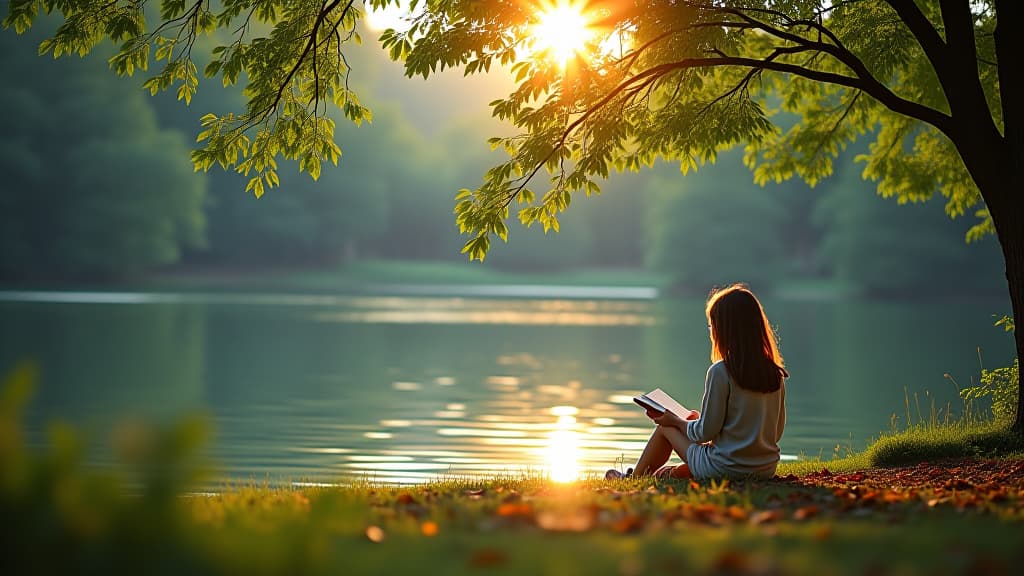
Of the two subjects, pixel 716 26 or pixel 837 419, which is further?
pixel 837 419

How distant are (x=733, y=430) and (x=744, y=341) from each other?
612 mm

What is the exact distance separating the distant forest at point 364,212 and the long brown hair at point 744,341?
55.2 m

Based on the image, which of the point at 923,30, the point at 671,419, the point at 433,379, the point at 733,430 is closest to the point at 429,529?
the point at 733,430

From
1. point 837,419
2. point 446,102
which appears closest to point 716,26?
point 837,419

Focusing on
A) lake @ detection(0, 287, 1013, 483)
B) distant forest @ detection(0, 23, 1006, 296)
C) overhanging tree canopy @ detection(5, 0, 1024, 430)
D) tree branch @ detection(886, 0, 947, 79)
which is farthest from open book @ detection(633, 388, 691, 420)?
distant forest @ detection(0, 23, 1006, 296)

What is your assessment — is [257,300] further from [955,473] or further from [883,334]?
[955,473]

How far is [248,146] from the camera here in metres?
9.84

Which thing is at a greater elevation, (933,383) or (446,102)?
(446,102)

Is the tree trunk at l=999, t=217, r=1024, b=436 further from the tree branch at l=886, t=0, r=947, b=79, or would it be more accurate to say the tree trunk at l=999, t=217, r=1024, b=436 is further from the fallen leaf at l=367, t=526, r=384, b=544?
Answer: the fallen leaf at l=367, t=526, r=384, b=544

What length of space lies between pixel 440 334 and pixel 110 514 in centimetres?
2981

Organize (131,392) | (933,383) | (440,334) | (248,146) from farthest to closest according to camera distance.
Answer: (440,334), (933,383), (131,392), (248,146)

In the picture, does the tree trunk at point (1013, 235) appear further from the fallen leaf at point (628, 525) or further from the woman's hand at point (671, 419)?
the fallen leaf at point (628, 525)

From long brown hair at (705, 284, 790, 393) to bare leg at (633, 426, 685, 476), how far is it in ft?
3.66

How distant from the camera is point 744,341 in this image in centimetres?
667
